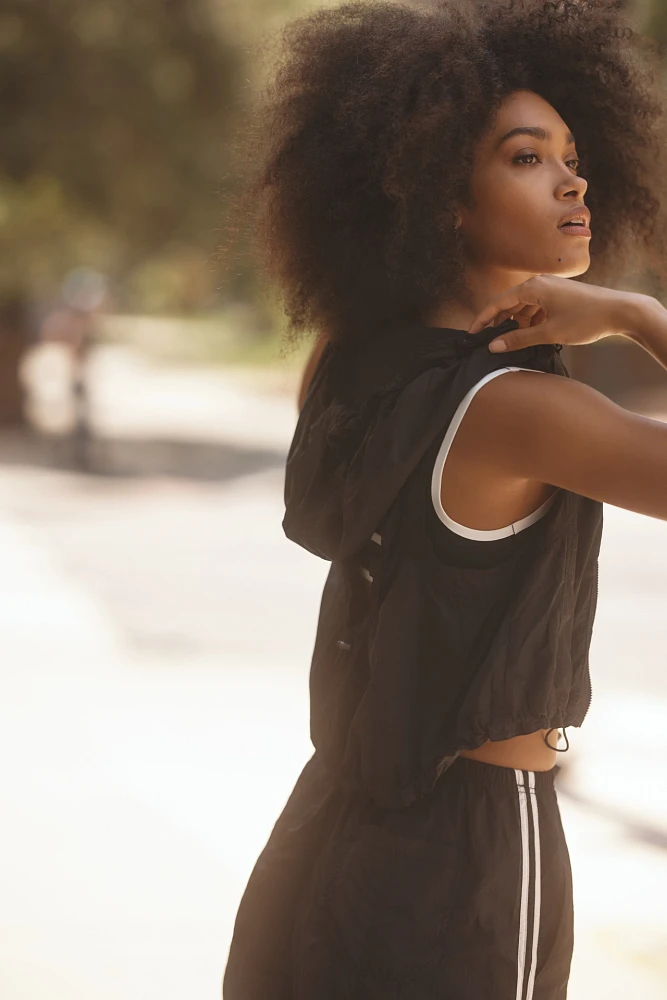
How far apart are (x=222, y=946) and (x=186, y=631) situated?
3.51 metres

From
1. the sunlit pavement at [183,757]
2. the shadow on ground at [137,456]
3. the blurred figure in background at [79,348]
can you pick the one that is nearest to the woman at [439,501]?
the sunlit pavement at [183,757]

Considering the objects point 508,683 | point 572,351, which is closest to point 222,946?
point 508,683

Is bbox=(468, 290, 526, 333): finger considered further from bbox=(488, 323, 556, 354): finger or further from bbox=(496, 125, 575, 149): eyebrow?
bbox=(496, 125, 575, 149): eyebrow

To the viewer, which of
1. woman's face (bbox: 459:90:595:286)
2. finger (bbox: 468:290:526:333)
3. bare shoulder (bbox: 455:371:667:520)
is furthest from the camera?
woman's face (bbox: 459:90:595:286)

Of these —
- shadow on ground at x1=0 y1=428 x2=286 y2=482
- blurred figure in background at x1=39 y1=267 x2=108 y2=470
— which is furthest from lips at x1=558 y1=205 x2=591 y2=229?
blurred figure in background at x1=39 y1=267 x2=108 y2=470

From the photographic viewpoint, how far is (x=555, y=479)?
1.60 metres

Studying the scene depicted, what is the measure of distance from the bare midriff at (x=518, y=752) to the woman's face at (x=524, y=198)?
659 millimetres

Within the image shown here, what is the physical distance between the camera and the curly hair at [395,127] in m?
1.89

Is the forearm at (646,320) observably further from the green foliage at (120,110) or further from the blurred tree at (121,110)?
the blurred tree at (121,110)

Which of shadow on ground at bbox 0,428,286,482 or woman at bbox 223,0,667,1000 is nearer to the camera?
woman at bbox 223,0,667,1000

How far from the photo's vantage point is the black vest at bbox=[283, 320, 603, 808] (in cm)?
164

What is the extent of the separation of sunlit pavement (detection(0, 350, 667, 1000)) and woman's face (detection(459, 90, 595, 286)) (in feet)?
7.66

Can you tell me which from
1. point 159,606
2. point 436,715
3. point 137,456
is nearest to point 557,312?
point 436,715

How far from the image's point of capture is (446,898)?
1661mm
